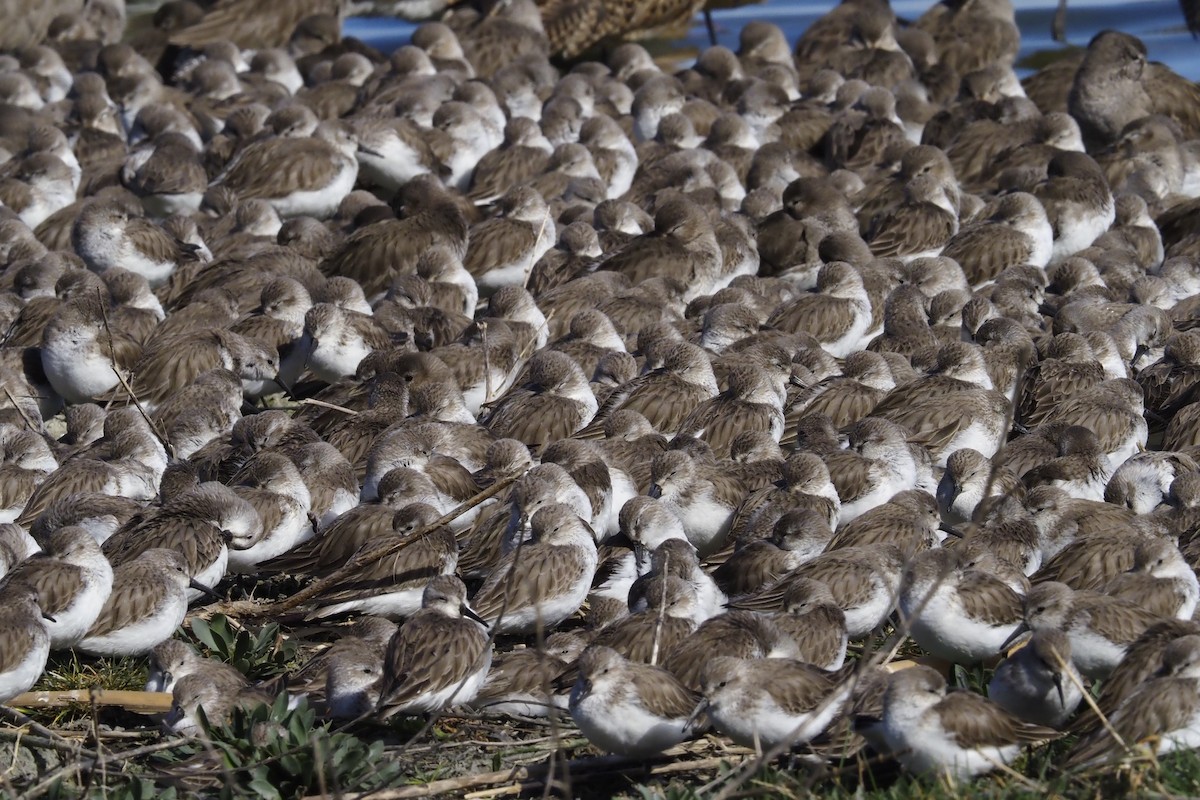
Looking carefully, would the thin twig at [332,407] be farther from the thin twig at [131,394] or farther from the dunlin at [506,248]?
the dunlin at [506,248]

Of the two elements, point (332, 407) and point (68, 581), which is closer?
point (68, 581)

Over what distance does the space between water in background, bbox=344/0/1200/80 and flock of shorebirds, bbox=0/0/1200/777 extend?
659cm

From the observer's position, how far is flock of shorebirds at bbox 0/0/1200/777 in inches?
266

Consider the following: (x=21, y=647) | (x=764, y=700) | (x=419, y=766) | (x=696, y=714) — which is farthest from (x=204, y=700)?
(x=764, y=700)

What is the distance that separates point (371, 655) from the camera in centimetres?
698

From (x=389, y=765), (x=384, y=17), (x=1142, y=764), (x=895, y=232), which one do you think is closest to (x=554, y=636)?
(x=389, y=765)

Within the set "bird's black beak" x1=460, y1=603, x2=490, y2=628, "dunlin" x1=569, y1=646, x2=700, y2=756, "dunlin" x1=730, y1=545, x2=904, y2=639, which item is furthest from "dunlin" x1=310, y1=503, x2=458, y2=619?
"dunlin" x1=569, y1=646, x2=700, y2=756

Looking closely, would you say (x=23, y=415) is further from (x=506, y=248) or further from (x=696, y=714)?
Answer: (x=696, y=714)

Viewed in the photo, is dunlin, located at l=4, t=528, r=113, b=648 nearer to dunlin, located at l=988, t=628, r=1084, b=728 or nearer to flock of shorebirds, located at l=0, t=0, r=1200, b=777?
flock of shorebirds, located at l=0, t=0, r=1200, b=777

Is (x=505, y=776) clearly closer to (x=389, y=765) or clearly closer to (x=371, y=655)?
(x=389, y=765)

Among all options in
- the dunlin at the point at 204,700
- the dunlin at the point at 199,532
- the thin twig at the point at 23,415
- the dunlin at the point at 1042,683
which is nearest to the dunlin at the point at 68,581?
the dunlin at the point at 199,532

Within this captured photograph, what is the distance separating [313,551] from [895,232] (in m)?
5.88

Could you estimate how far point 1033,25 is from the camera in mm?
25172

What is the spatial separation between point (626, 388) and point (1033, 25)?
17.3 m
